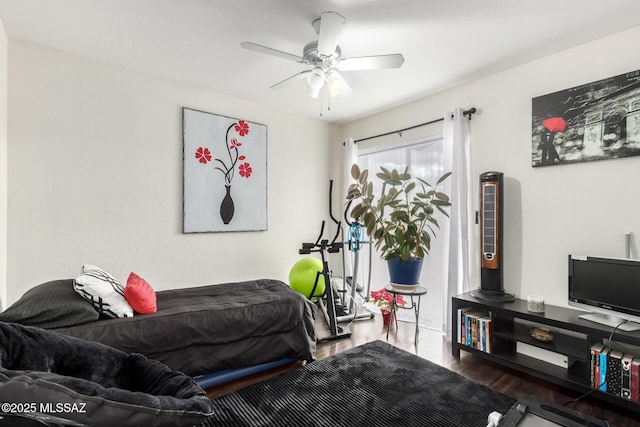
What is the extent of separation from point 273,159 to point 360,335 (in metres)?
2.30

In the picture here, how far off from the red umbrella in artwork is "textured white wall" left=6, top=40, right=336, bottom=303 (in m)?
2.91

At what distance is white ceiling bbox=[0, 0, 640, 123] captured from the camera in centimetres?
201

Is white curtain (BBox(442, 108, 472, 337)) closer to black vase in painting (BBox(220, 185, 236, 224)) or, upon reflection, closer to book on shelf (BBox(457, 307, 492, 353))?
book on shelf (BBox(457, 307, 492, 353))

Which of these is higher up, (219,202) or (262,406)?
(219,202)

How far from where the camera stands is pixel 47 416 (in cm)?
88

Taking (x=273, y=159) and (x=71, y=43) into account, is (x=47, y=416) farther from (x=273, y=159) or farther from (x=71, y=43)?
(x=273, y=159)

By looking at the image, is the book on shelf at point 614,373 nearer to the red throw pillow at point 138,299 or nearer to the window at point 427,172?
the window at point 427,172

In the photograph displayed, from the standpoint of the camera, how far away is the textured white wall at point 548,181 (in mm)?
2275

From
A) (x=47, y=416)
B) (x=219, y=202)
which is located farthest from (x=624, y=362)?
(x=219, y=202)

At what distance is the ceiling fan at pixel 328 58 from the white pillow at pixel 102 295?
179 centimetres

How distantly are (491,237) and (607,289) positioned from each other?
0.81 m

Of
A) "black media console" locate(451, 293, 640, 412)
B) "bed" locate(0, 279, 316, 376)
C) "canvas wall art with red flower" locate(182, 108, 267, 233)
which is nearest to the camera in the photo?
"bed" locate(0, 279, 316, 376)

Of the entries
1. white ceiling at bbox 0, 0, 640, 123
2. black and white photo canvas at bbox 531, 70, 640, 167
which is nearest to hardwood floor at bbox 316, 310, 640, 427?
black and white photo canvas at bbox 531, 70, 640, 167

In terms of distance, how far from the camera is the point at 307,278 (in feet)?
11.9
